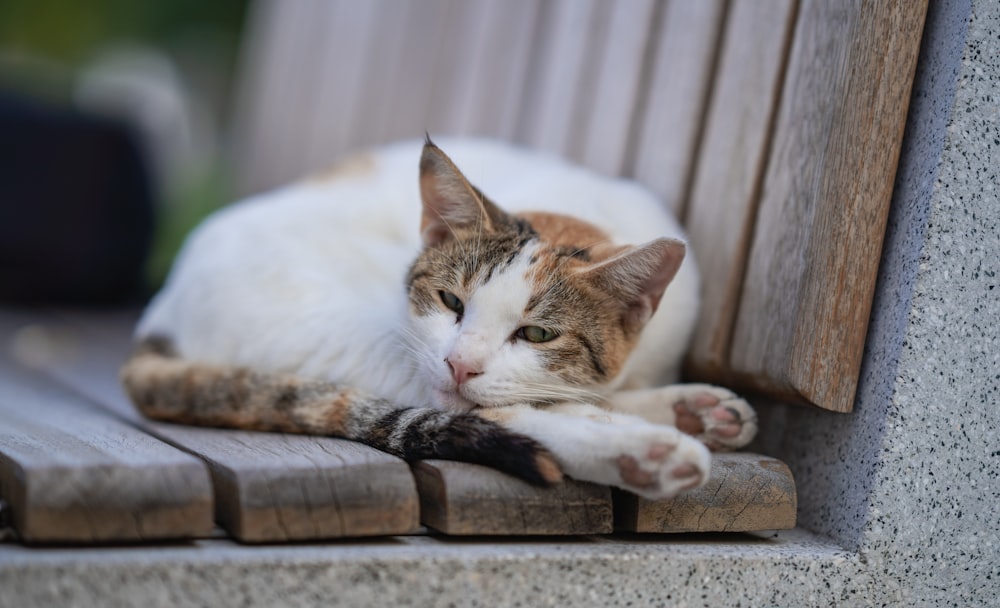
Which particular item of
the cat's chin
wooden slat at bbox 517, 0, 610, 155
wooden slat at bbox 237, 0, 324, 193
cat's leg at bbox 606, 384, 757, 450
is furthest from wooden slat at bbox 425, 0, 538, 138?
the cat's chin

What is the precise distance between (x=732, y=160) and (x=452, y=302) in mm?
959

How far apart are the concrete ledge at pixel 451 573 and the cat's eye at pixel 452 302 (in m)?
0.58

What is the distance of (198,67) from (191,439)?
13.4m

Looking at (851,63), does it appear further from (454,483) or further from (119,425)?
(119,425)

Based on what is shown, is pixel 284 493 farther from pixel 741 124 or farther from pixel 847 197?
pixel 741 124

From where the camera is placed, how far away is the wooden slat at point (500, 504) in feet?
5.81

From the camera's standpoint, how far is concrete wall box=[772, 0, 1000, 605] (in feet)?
6.46

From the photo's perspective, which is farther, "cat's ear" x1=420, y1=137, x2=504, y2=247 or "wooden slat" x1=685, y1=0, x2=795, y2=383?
"wooden slat" x1=685, y1=0, x2=795, y2=383

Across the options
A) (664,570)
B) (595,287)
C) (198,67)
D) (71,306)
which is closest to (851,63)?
(595,287)

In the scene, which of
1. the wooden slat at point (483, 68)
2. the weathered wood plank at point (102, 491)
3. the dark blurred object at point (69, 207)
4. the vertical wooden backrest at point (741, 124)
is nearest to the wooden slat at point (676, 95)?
the vertical wooden backrest at point (741, 124)

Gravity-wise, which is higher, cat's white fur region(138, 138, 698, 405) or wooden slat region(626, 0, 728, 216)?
wooden slat region(626, 0, 728, 216)

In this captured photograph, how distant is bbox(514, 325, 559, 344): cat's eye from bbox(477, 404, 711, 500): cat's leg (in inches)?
10.6

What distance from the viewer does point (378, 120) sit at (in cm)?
517

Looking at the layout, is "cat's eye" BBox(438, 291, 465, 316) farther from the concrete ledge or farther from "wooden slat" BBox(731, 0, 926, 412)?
"wooden slat" BBox(731, 0, 926, 412)
